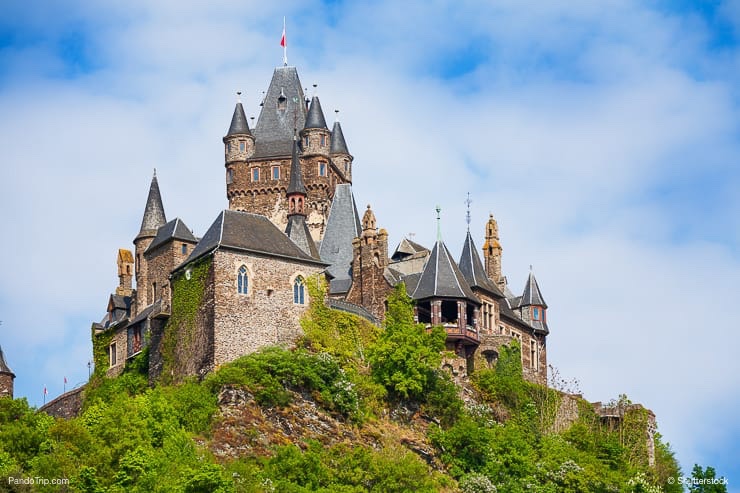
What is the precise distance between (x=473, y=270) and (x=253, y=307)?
1622 centimetres

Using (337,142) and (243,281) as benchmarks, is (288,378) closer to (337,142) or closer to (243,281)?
(243,281)

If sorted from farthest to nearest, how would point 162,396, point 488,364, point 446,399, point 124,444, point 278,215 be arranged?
point 278,215 → point 488,364 → point 446,399 → point 162,396 → point 124,444

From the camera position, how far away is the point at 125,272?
325ft

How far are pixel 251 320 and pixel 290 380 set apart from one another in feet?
12.0

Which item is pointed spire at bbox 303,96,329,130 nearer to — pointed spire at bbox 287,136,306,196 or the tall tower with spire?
the tall tower with spire

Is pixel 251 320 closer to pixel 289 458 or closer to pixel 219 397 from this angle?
pixel 219 397

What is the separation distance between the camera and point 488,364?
88438 mm

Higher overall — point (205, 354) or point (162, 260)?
point (162, 260)

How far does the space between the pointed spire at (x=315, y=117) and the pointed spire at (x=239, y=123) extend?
12.6 ft

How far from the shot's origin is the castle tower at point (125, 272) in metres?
97.8

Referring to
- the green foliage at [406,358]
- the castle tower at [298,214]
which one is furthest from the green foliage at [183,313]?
the green foliage at [406,358]

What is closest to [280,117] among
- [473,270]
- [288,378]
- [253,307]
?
[473,270]

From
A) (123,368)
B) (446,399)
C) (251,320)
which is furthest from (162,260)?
(446,399)

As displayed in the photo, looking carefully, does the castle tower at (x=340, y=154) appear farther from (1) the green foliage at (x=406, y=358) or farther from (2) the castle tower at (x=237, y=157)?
(1) the green foliage at (x=406, y=358)
